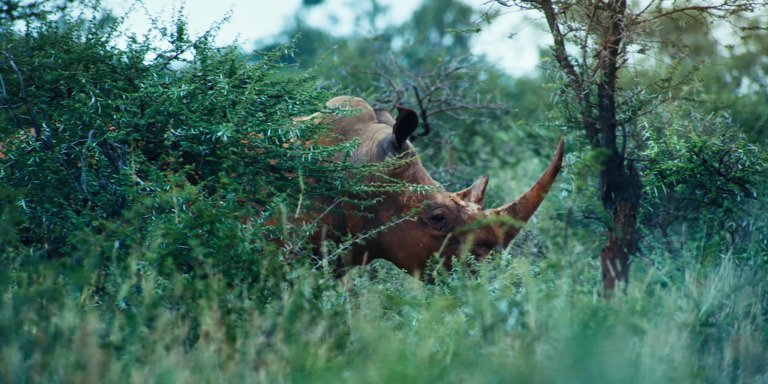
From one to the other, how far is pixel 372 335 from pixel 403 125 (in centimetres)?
295

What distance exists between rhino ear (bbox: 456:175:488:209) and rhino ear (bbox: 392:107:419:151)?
75cm

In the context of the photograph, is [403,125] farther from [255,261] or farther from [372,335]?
[372,335]

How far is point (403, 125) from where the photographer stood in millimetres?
6391

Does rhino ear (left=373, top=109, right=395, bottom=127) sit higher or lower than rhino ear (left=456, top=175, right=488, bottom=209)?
higher

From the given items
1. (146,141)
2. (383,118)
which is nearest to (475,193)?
(383,118)

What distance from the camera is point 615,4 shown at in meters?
6.20

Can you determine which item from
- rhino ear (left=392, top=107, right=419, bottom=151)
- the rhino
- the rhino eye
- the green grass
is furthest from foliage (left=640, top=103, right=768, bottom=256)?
rhino ear (left=392, top=107, right=419, bottom=151)

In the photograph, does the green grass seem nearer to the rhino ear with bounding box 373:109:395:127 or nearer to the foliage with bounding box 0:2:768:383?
the foliage with bounding box 0:2:768:383

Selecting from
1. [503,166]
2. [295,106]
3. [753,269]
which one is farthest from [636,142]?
[503,166]

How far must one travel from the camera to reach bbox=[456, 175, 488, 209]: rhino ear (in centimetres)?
676

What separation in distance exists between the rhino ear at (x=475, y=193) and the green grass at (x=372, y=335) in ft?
5.72

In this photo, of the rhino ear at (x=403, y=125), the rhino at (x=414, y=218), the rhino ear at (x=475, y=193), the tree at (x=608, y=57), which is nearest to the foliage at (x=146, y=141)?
the rhino at (x=414, y=218)

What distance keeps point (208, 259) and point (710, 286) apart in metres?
3.23

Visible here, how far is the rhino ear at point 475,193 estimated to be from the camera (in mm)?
6762
